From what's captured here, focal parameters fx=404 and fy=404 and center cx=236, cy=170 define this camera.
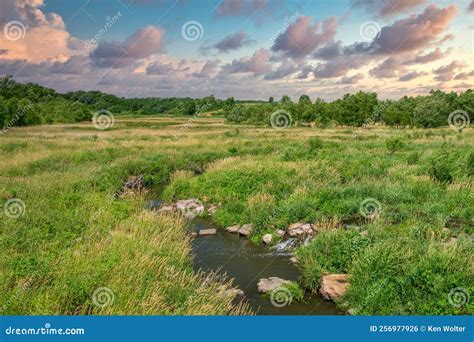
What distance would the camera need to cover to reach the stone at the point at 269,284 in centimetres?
1123

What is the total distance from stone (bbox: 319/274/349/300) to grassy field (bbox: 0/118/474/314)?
0.27m

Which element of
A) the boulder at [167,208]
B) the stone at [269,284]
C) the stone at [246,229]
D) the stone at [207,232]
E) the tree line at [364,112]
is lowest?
the stone at [269,284]

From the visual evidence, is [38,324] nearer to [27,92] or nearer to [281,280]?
[281,280]

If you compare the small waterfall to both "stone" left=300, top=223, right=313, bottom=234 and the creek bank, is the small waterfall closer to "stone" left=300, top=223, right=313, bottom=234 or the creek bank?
the creek bank

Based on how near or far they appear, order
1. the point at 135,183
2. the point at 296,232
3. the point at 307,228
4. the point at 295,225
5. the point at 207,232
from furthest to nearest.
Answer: the point at 135,183 → the point at 207,232 → the point at 295,225 → the point at 307,228 → the point at 296,232

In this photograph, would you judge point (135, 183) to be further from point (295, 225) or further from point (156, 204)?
point (295, 225)

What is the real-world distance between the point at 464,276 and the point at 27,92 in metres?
111

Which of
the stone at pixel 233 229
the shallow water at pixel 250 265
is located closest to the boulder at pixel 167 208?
the shallow water at pixel 250 265

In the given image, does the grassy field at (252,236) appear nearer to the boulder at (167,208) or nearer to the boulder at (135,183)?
the boulder at (135,183)

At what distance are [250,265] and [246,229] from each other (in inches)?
129

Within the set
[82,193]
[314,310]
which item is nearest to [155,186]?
[82,193]

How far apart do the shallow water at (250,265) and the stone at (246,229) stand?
0.29 metres

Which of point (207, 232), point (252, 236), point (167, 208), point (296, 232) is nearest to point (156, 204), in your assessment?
point (167, 208)

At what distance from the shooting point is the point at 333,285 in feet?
35.2
